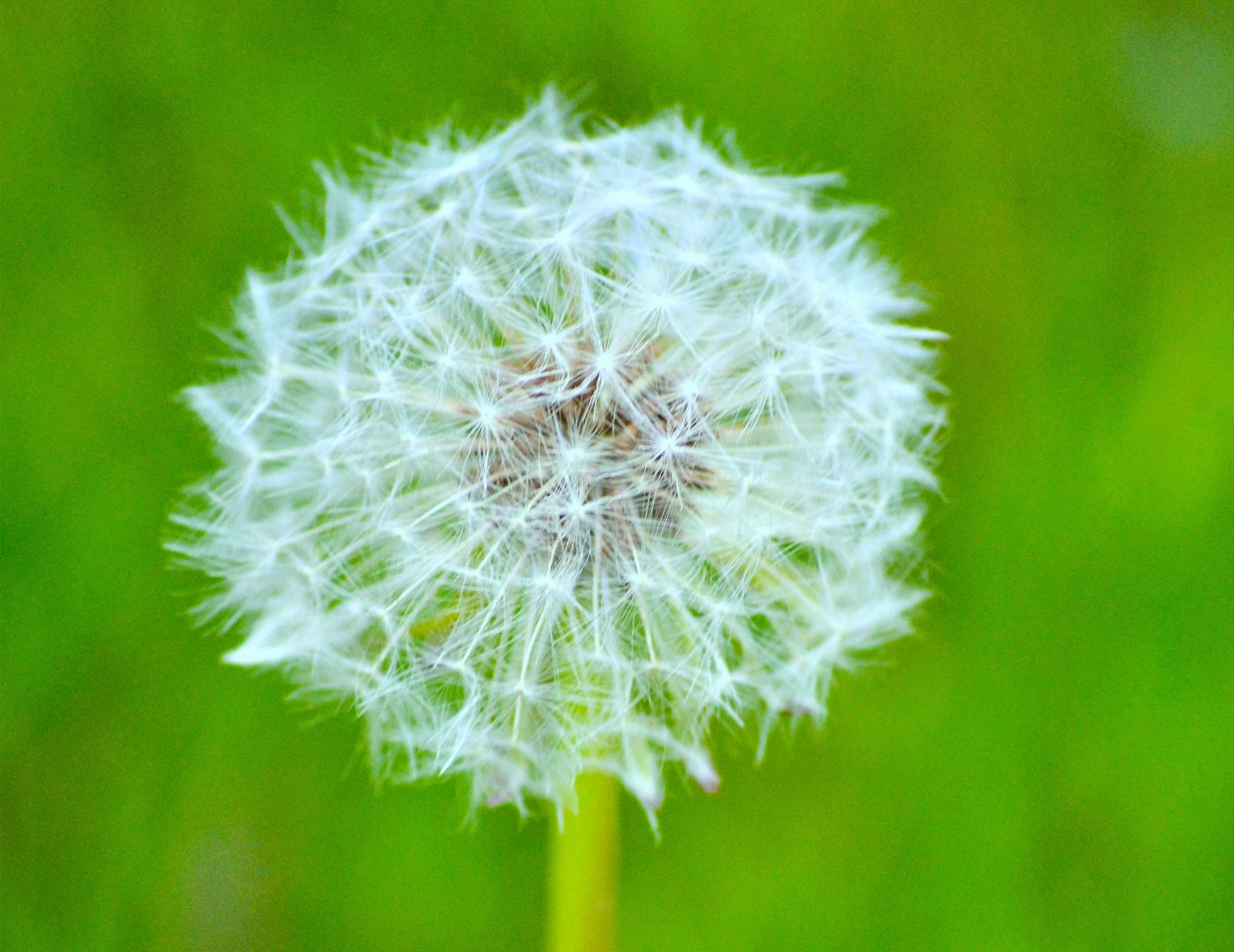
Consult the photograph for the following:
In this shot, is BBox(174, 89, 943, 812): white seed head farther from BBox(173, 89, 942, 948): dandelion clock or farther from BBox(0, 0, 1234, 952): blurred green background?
BBox(0, 0, 1234, 952): blurred green background

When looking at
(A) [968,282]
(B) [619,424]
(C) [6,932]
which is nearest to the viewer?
(B) [619,424]

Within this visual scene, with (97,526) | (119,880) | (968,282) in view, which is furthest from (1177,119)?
(119,880)

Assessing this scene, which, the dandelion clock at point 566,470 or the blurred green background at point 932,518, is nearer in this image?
the dandelion clock at point 566,470

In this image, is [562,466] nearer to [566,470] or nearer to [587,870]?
[566,470]

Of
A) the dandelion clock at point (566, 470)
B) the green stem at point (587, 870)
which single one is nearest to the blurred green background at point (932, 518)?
the green stem at point (587, 870)

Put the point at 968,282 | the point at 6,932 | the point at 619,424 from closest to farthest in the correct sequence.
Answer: the point at 619,424, the point at 6,932, the point at 968,282

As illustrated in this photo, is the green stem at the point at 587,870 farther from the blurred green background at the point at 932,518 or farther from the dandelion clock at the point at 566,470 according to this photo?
the blurred green background at the point at 932,518

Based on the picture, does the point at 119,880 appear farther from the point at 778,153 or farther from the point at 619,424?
the point at 778,153

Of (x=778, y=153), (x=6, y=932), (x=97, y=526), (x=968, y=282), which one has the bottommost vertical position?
(x=6, y=932)
